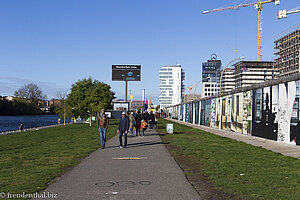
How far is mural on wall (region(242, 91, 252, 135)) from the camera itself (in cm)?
2258

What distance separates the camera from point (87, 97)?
157 ft

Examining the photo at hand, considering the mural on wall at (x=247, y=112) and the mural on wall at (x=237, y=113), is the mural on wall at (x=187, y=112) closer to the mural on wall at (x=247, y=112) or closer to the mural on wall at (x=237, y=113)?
the mural on wall at (x=237, y=113)

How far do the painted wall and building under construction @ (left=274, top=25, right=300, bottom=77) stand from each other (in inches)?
4447

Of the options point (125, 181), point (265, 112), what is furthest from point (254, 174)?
point (265, 112)

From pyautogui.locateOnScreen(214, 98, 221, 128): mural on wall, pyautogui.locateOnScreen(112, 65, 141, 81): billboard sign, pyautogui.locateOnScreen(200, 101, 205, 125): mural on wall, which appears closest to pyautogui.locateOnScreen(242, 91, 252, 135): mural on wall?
pyautogui.locateOnScreen(214, 98, 221, 128): mural on wall

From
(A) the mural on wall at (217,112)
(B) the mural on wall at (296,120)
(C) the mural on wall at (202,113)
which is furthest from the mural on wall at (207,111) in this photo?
(B) the mural on wall at (296,120)

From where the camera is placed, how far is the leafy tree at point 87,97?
47812mm

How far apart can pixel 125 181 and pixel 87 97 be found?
136ft

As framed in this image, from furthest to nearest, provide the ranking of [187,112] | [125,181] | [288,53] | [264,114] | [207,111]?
[288,53] → [187,112] → [207,111] → [264,114] → [125,181]

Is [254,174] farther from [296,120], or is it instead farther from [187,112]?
[187,112]

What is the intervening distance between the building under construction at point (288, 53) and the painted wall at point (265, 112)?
11297 centimetres

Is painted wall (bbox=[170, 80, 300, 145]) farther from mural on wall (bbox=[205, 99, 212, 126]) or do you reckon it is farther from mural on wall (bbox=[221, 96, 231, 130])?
mural on wall (bbox=[205, 99, 212, 126])

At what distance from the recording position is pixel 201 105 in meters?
44.1

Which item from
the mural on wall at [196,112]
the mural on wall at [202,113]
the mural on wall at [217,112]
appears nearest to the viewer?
the mural on wall at [217,112]
